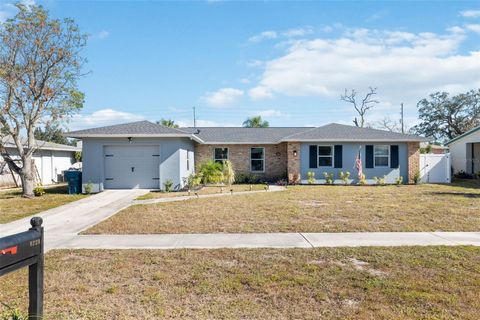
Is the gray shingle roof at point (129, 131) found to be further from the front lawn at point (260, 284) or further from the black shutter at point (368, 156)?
the black shutter at point (368, 156)

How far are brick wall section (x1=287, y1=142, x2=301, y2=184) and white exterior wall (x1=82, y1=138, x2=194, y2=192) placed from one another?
7.16 metres

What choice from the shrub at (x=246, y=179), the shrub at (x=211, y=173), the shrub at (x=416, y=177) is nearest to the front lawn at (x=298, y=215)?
the shrub at (x=211, y=173)

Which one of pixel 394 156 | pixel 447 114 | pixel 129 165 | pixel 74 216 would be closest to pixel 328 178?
pixel 394 156

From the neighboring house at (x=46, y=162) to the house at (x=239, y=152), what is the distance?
772 centimetres

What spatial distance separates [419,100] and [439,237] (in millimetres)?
51548

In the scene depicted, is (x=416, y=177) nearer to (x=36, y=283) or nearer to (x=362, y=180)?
(x=362, y=180)

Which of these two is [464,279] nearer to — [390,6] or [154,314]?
[154,314]

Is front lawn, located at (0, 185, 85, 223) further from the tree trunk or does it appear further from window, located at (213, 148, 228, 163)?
window, located at (213, 148, 228, 163)

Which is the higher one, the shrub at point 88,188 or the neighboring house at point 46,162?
the neighboring house at point 46,162

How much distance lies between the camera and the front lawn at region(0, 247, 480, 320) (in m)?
4.00

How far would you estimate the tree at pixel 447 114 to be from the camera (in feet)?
154

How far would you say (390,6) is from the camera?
39.5 feet

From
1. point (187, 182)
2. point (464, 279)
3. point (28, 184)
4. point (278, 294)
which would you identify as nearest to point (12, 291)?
point (278, 294)

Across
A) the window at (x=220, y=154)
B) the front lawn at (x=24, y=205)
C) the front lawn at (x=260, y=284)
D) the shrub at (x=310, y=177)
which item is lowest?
the front lawn at (x=260, y=284)
